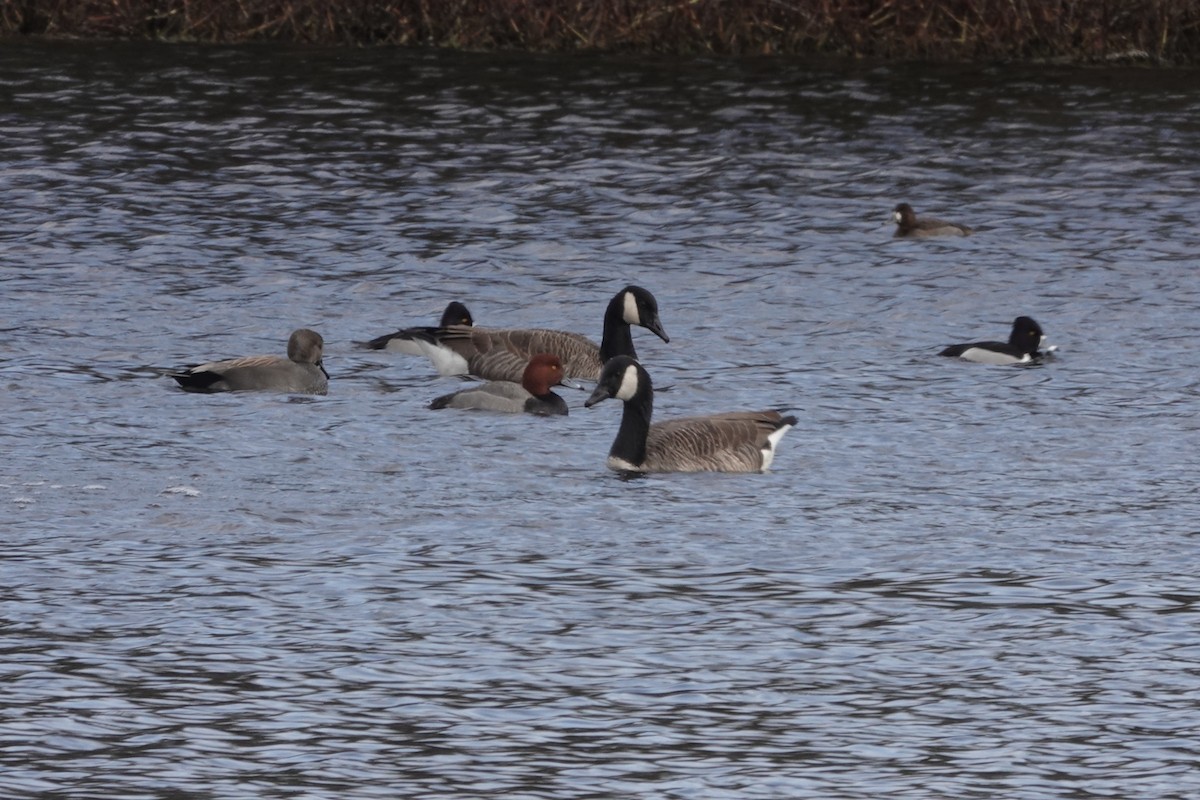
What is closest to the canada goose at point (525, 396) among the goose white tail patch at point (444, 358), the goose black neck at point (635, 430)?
the goose black neck at point (635, 430)

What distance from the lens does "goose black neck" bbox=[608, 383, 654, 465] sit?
16.7 meters

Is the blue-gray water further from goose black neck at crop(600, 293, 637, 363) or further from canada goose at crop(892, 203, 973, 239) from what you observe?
goose black neck at crop(600, 293, 637, 363)

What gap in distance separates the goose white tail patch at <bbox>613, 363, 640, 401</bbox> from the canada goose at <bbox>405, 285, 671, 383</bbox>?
3.20 metres

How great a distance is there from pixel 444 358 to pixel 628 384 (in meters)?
3.88

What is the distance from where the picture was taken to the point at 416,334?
20.7 metres

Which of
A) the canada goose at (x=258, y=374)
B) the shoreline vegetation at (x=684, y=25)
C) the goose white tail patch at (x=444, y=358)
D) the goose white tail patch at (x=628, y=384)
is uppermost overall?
the shoreline vegetation at (x=684, y=25)

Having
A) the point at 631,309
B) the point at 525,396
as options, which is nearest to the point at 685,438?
the point at 525,396

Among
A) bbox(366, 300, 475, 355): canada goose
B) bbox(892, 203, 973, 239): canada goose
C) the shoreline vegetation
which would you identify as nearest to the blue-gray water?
bbox(892, 203, 973, 239): canada goose

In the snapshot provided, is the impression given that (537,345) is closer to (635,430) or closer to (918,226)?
(635,430)

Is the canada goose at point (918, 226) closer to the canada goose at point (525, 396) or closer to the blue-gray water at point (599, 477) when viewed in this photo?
the blue-gray water at point (599, 477)

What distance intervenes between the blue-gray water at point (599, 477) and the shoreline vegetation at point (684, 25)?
589 centimetres

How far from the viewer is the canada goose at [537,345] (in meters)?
20.7

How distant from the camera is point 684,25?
4225 cm

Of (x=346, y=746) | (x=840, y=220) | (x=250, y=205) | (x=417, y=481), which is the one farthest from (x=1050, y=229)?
(x=346, y=746)
